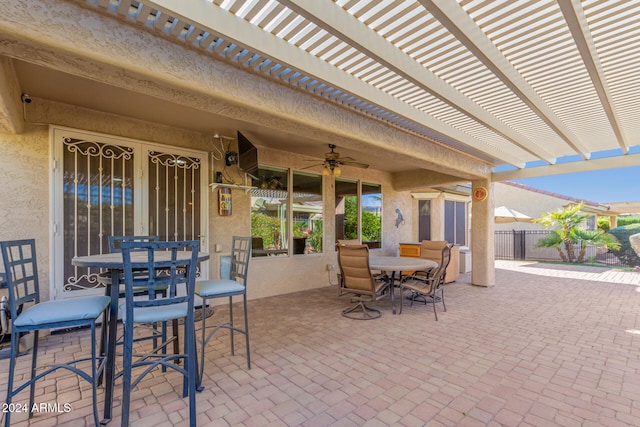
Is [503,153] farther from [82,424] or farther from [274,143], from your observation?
[82,424]

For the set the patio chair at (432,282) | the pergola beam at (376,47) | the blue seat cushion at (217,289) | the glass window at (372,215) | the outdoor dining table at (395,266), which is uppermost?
the pergola beam at (376,47)

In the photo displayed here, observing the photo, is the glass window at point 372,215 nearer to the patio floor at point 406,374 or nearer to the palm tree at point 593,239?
the patio floor at point 406,374

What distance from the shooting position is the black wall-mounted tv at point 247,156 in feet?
14.8

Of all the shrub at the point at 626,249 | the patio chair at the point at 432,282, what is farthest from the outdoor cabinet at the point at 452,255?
the shrub at the point at 626,249

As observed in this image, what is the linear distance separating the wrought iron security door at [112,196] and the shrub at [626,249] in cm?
1436

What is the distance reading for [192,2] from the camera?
1.97m

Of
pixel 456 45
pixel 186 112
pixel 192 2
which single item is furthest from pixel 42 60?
pixel 456 45

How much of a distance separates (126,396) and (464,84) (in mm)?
4028

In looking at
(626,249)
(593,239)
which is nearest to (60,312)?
(593,239)

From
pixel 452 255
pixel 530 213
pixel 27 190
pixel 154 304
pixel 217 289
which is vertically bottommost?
pixel 452 255

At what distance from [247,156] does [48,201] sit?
2514 millimetres

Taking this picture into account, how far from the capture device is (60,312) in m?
2.08

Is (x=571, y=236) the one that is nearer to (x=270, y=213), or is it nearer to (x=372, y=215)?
(x=372, y=215)

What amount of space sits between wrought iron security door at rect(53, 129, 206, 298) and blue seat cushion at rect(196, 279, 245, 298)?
219cm
